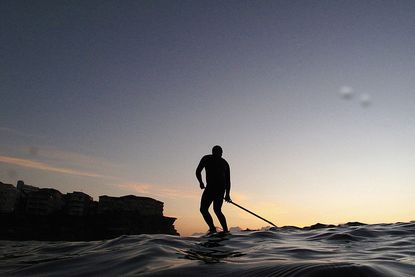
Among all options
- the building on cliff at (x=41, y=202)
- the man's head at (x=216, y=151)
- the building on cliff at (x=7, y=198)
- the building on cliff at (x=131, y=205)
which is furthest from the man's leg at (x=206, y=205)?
the building on cliff at (x=131, y=205)

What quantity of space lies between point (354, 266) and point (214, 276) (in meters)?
1.16

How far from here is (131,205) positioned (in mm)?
55750

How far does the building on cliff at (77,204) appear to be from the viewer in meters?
47.2

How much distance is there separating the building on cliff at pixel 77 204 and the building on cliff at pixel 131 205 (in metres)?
2.90

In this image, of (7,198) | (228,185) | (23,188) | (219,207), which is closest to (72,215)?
(23,188)

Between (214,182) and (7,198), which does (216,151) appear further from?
(7,198)

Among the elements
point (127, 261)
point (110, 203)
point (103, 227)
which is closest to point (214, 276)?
point (127, 261)

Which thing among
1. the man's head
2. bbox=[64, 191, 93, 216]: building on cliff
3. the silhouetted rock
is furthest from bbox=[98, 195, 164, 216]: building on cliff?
the man's head

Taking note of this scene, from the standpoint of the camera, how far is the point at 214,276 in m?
2.37

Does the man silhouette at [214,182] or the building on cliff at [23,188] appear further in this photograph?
the building on cliff at [23,188]

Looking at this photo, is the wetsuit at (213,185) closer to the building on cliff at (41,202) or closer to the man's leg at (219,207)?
the man's leg at (219,207)

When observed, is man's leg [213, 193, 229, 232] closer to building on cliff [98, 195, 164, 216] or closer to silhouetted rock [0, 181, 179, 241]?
silhouetted rock [0, 181, 179, 241]

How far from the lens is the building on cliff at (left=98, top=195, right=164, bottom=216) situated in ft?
174

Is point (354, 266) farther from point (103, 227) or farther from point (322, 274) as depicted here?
point (103, 227)
